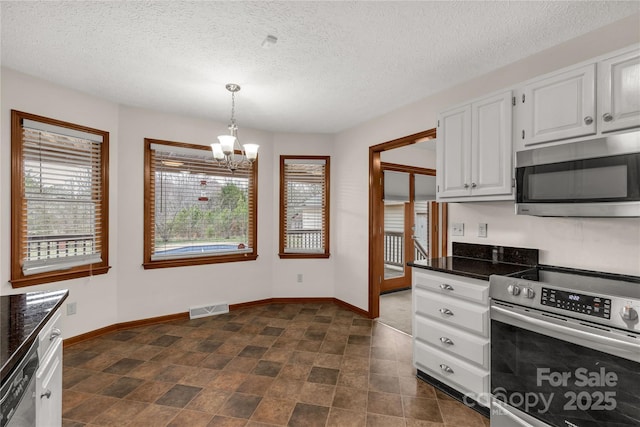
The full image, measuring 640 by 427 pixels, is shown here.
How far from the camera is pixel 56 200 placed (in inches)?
112

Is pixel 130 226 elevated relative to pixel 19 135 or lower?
lower

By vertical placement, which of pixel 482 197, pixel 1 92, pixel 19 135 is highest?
pixel 1 92

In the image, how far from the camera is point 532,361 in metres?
1.66

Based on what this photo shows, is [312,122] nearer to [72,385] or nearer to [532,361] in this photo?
[532,361]

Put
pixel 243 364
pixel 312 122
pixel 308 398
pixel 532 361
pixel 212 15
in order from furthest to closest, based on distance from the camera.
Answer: pixel 312 122 < pixel 243 364 < pixel 308 398 < pixel 212 15 < pixel 532 361

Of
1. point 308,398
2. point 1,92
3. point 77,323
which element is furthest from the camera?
point 77,323

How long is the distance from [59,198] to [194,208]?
4.31ft

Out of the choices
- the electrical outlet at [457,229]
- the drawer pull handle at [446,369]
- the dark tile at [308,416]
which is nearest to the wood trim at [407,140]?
the electrical outlet at [457,229]

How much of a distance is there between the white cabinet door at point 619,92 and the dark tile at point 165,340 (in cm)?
391

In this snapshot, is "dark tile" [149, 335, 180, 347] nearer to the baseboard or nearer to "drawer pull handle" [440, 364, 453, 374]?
the baseboard

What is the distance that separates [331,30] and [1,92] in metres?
2.83

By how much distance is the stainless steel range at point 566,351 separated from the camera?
1.37 meters

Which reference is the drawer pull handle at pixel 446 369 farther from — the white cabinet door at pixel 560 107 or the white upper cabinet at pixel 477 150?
the white cabinet door at pixel 560 107

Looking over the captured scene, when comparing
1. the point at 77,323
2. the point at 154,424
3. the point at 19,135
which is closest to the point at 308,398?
the point at 154,424
